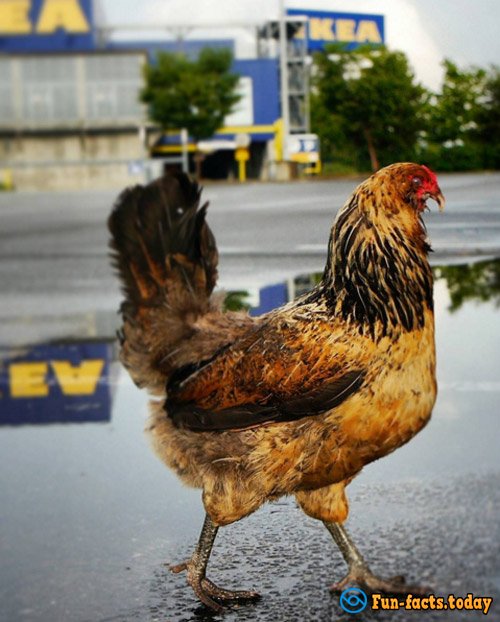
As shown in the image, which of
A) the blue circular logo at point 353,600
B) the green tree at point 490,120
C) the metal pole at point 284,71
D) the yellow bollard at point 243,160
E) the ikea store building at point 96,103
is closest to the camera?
the blue circular logo at point 353,600

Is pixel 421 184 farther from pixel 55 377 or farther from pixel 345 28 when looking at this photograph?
pixel 55 377

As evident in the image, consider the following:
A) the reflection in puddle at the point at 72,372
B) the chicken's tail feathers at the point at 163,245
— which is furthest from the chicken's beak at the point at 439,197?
the reflection in puddle at the point at 72,372

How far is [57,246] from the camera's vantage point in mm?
15570

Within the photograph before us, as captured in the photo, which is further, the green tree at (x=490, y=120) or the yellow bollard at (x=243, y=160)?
the yellow bollard at (x=243, y=160)

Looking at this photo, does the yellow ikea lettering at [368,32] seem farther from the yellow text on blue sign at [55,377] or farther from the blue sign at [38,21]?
the blue sign at [38,21]

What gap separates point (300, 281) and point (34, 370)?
7.27 feet

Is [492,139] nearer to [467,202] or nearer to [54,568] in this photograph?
[467,202]

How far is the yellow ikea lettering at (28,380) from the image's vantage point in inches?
247

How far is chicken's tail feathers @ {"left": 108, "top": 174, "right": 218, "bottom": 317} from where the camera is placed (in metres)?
3.16

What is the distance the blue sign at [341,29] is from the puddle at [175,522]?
6.46ft

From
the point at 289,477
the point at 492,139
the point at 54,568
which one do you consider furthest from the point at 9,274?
the point at 289,477

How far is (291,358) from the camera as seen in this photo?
9.69 feet

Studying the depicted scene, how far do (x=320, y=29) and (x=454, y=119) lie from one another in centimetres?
119

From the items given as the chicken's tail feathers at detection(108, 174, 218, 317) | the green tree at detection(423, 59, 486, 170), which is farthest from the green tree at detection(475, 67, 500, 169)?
the chicken's tail feathers at detection(108, 174, 218, 317)
